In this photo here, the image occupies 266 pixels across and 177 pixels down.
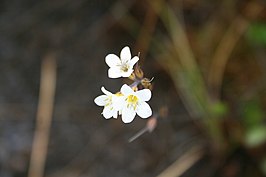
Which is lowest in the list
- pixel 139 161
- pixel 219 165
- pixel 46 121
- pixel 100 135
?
pixel 219 165

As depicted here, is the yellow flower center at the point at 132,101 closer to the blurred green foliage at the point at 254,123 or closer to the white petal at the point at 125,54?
the white petal at the point at 125,54

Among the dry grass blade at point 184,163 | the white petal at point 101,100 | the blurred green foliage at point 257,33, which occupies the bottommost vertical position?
the white petal at point 101,100

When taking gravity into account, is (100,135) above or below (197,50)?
below

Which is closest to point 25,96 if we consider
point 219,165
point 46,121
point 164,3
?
point 46,121

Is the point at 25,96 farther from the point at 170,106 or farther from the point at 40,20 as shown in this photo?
the point at 170,106

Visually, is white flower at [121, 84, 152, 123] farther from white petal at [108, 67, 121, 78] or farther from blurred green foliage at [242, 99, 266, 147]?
blurred green foliage at [242, 99, 266, 147]

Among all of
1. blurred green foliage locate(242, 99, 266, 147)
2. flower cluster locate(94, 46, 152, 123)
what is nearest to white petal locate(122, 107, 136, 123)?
flower cluster locate(94, 46, 152, 123)

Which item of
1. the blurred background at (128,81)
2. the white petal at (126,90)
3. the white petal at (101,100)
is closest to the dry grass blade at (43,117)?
the blurred background at (128,81)
